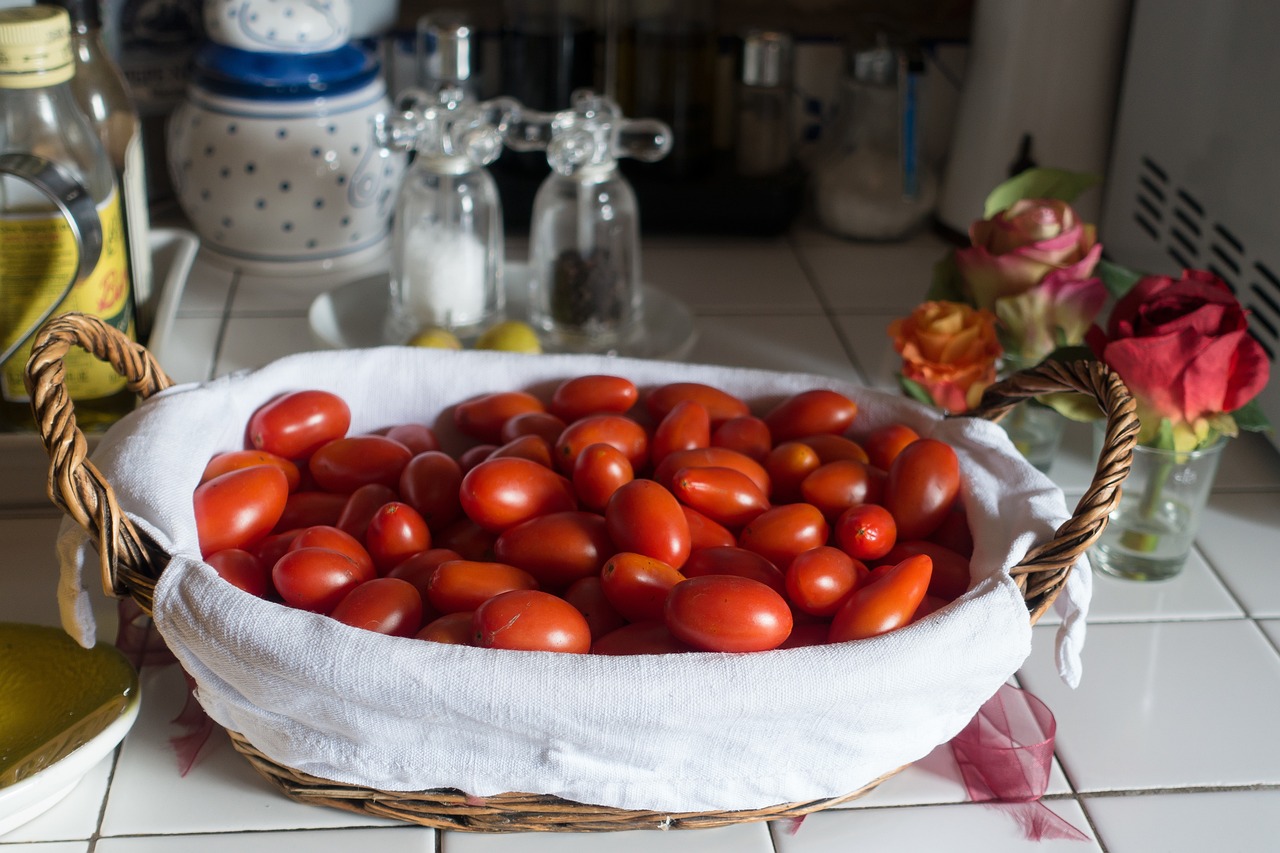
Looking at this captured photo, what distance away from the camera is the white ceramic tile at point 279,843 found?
0.58 metres

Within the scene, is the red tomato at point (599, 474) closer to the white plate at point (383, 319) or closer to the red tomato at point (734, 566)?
the red tomato at point (734, 566)

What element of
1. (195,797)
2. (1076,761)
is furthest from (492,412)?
(1076,761)

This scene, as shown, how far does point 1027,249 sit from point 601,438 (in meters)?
0.31

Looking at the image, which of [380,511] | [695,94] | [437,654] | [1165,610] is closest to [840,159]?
[695,94]

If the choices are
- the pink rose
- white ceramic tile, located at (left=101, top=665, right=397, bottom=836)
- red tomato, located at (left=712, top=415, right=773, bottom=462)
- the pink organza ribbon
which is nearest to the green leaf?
the pink rose

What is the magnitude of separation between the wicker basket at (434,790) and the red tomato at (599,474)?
16cm

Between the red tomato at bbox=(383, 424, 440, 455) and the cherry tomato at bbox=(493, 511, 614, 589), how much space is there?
126 mm

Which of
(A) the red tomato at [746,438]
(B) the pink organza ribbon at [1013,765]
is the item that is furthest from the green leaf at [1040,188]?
(B) the pink organza ribbon at [1013,765]

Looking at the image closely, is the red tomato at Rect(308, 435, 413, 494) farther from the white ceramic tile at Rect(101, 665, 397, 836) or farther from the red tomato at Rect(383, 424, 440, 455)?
the white ceramic tile at Rect(101, 665, 397, 836)

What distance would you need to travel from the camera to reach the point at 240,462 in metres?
0.67

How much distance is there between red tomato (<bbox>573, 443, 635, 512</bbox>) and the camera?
663mm

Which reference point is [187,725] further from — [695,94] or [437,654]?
[695,94]

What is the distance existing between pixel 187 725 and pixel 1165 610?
1.81ft

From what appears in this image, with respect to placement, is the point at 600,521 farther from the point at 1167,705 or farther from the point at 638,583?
the point at 1167,705
